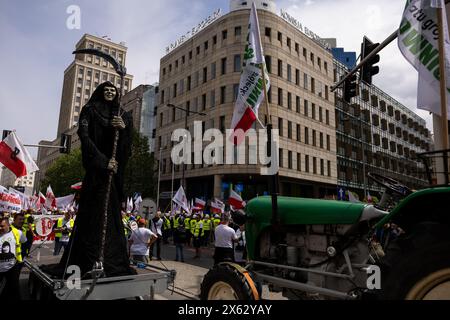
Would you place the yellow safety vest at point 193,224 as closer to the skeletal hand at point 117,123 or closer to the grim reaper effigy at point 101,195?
the grim reaper effigy at point 101,195

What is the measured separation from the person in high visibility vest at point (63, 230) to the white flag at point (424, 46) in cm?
1260

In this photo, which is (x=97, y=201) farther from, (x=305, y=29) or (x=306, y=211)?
(x=305, y=29)

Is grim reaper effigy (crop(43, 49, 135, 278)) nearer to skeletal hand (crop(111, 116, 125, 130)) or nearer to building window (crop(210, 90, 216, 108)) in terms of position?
skeletal hand (crop(111, 116, 125, 130))

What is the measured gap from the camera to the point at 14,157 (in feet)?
36.4

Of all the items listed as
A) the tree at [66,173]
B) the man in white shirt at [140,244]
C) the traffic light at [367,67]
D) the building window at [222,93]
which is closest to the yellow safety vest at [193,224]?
the man in white shirt at [140,244]

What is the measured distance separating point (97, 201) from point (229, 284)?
107 inches

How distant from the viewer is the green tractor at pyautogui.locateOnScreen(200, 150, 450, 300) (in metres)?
2.54

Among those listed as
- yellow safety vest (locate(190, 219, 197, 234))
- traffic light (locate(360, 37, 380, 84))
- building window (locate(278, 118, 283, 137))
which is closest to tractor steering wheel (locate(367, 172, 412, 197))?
traffic light (locate(360, 37, 380, 84))

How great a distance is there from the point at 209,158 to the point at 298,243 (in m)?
32.7

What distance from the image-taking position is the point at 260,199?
4.69 metres

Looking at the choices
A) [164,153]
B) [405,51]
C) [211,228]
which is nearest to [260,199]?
[405,51]

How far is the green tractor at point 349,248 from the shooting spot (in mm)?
2539

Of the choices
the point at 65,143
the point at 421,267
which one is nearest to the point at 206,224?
the point at 65,143

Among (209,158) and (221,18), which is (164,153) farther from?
(221,18)
